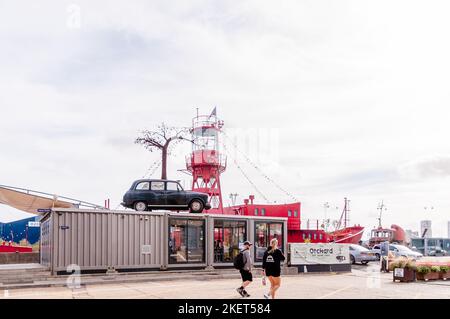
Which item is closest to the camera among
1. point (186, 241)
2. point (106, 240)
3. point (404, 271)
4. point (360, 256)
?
point (404, 271)

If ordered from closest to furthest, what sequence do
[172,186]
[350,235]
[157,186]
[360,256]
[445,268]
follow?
[445,268] < [157,186] < [172,186] < [360,256] < [350,235]

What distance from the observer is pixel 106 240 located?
22.8m

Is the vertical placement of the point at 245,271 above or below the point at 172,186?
below

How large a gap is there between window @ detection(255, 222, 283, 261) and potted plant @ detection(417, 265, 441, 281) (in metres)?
7.57

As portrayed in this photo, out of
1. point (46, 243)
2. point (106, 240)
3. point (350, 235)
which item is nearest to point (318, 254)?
point (106, 240)

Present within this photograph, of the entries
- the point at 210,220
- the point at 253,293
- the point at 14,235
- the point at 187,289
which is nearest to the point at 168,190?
the point at 210,220

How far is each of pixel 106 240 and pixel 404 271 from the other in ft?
42.4

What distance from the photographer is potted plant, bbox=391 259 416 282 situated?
22.0 metres

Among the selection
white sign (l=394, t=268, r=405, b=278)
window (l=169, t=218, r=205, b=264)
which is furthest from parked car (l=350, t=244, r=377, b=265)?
window (l=169, t=218, r=205, b=264)

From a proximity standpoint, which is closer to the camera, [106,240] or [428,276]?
[428,276]

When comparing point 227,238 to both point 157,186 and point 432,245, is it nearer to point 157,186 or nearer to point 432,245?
point 157,186

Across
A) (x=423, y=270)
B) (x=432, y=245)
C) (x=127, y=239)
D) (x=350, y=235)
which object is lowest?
(x=432, y=245)
